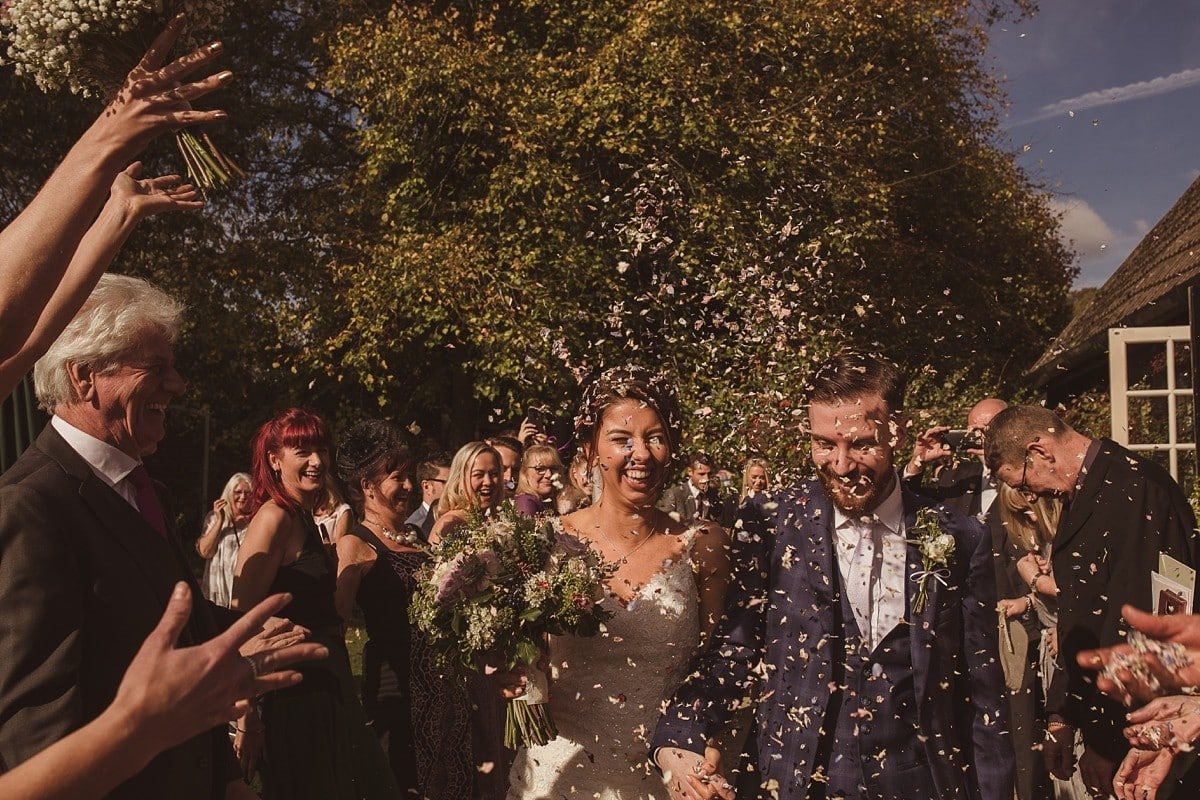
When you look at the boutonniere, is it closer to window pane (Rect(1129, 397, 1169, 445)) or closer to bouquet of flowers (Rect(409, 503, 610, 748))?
bouquet of flowers (Rect(409, 503, 610, 748))

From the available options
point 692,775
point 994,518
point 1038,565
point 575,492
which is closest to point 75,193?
point 692,775

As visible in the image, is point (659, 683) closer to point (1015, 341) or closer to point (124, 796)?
point (124, 796)

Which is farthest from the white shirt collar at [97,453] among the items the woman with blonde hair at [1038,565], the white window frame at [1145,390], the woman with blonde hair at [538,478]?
the white window frame at [1145,390]

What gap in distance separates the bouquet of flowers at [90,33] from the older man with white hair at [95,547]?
0.68m

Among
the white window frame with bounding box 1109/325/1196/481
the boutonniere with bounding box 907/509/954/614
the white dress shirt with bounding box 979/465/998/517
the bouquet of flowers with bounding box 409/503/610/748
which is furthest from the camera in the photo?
the white window frame with bounding box 1109/325/1196/481

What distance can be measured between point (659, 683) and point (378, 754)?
5.25 ft

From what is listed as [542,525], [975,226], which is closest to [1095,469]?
[542,525]

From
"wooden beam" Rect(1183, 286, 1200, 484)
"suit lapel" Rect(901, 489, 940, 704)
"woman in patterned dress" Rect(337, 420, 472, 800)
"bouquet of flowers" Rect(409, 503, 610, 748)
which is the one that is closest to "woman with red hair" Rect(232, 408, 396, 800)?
"woman in patterned dress" Rect(337, 420, 472, 800)

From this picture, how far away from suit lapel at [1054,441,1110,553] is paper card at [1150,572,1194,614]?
16.3 inches

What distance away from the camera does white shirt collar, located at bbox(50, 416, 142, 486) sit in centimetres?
276

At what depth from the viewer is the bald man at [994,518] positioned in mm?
6410

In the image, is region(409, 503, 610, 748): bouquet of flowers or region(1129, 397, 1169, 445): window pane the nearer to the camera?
region(409, 503, 610, 748): bouquet of flowers

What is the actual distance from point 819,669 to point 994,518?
4.17 meters

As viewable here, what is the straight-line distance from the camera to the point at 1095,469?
4.35 metres
